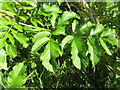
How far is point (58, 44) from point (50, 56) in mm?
103

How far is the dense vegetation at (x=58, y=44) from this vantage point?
1045mm

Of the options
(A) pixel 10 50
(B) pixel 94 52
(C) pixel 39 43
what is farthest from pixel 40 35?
(B) pixel 94 52

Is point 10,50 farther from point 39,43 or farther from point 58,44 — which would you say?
point 58,44

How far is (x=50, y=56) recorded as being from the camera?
3.40 feet

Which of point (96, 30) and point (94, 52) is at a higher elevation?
point (96, 30)

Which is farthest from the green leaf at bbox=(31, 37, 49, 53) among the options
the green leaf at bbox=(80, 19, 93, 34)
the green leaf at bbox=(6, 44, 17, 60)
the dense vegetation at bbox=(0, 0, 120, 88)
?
the green leaf at bbox=(80, 19, 93, 34)

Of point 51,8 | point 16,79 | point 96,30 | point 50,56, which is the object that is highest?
point 51,8

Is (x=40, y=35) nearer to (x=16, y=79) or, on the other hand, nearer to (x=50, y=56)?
(x=50, y=56)

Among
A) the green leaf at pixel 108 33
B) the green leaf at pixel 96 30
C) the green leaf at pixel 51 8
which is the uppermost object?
the green leaf at pixel 51 8

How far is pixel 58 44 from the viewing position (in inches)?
43.5

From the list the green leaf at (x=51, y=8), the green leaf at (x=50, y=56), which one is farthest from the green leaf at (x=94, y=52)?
the green leaf at (x=51, y=8)

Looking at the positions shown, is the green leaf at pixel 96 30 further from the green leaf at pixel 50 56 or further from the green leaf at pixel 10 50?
the green leaf at pixel 10 50

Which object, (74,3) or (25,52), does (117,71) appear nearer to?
(74,3)

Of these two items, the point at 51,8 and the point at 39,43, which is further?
the point at 51,8
